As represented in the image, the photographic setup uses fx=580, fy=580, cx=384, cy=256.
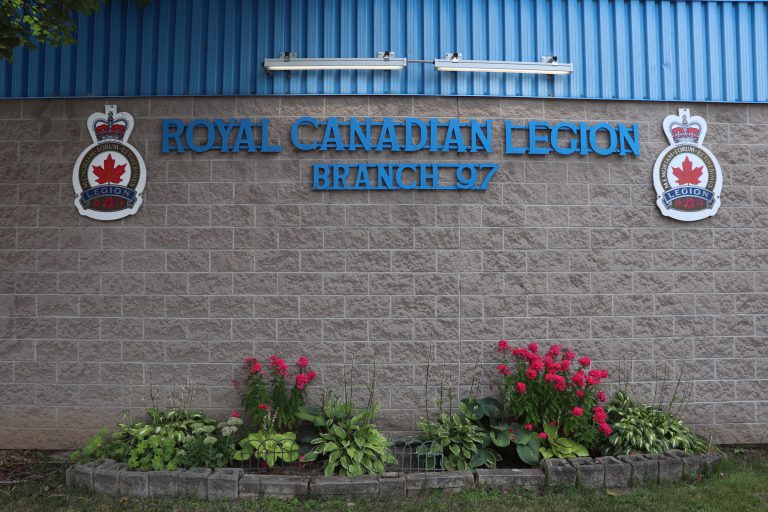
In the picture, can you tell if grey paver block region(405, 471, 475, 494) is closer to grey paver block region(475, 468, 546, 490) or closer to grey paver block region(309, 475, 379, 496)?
grey paver block region(475, 468, 546, 490)

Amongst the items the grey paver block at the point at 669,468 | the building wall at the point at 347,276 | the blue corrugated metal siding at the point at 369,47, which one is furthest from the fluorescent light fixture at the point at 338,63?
the grey paver block at the point at 669,468

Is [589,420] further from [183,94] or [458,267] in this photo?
[183,94]

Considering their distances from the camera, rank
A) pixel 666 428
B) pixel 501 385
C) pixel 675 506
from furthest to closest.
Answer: pixel 501 385
pixel 666 428
pixel 675 506

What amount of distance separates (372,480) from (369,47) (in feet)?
13.5

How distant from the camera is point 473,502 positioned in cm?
449

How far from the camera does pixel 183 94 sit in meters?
5.86

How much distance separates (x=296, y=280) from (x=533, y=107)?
2.98 m

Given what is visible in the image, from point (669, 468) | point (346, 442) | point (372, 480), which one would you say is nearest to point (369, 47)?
point (346, 442)

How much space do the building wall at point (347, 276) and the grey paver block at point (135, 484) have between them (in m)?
1.14

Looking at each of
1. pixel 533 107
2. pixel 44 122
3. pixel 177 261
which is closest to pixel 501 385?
pixel 533 107

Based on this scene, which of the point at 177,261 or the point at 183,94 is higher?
the point at 183,94

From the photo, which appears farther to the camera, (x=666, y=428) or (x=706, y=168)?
(x=706, y=168)

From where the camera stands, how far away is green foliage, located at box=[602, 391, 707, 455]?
5129 mm

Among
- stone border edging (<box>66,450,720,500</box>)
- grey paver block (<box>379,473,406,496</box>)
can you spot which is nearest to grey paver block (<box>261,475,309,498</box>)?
stone border edging (<box>66,450,720,500</box>)
